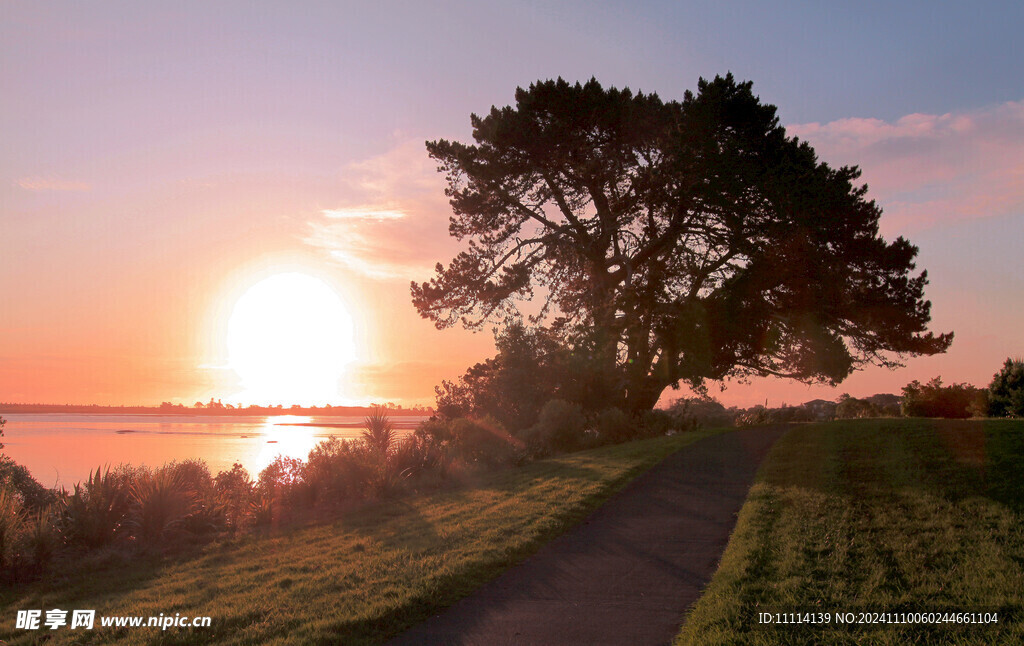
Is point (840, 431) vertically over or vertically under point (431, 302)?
under

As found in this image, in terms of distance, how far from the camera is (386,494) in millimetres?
14406

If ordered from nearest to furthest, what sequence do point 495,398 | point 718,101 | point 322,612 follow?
point 322,612 → point 718,101 → point 495,398

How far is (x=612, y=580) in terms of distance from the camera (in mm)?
7152

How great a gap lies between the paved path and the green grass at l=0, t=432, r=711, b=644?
38cm

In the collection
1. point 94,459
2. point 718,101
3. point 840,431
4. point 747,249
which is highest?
point 718,101

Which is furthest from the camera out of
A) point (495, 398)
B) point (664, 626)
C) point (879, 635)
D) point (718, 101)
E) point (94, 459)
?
point (495, 398)

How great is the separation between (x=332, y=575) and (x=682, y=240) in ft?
80.2

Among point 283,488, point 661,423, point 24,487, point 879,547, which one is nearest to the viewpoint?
point 879,547

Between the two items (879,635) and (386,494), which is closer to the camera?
(879,635)

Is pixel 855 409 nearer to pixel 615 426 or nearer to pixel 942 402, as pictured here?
pixel 942 402

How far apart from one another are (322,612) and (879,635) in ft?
17.0

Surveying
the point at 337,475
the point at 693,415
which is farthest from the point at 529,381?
the point at 337,475

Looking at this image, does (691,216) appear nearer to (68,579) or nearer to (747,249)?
(747,249)

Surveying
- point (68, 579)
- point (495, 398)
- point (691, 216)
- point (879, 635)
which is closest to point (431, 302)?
point (495, 398)
